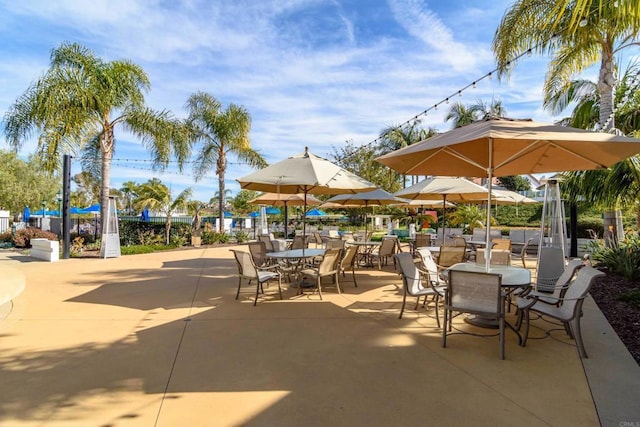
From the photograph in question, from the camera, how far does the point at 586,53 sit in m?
9.31

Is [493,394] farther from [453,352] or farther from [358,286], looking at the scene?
[358,286]

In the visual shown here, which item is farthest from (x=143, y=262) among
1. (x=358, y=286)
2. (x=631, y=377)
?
(x=631, y=377)

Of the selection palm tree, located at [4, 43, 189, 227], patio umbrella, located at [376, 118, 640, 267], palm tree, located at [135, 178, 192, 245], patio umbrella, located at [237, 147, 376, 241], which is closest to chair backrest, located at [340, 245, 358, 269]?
patio umbrella, located at [237, 147, 376, 241]

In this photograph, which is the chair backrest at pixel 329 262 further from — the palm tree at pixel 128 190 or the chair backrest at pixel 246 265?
the palm tree at pixel 128 190

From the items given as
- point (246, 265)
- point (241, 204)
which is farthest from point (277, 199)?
point (241, 204)

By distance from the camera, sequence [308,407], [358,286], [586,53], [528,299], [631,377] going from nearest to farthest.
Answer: [308,407], [631,377], [528,299], [358,286], [586,53]

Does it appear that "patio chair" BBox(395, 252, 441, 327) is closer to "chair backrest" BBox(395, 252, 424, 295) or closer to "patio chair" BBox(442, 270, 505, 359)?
"chair backrest" BBox(395, 252, 424, 295)

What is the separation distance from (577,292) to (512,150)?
2325 millimetres

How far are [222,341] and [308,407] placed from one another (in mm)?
1789

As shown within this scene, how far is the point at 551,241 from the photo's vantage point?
7.37 m

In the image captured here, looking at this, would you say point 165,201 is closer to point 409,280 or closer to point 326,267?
point 326,267

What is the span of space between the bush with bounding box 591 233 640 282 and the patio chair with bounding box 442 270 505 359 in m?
5.31

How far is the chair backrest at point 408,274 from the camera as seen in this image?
5.20m

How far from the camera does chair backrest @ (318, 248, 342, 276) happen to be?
6.54 meters
